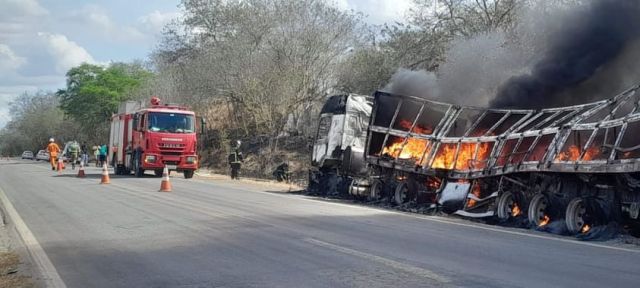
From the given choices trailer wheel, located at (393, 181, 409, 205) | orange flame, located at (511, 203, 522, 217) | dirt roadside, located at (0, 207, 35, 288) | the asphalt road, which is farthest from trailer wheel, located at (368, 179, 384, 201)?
dirt roadside, located at (0, 207, 35, 288)

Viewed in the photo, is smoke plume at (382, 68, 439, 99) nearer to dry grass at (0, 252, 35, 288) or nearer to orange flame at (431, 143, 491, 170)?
orange flame at (431, 143, 491, 170)

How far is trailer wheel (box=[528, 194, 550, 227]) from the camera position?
1248 cm

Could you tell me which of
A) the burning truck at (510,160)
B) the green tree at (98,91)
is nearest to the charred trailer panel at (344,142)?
the burning truck at (510,160)

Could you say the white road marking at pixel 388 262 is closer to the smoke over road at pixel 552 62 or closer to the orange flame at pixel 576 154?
the orange flame at pixel 576 154

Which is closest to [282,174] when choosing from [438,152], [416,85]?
[416,85]

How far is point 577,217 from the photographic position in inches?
455

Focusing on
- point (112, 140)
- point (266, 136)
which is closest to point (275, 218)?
point (112, 140)

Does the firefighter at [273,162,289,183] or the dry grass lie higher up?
the firefighter at [273,162,289,183]

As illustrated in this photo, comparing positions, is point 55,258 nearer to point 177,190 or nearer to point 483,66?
point 177,190

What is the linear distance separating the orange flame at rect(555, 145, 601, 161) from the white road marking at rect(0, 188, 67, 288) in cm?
847

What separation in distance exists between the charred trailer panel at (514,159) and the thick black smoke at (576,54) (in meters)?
1.09

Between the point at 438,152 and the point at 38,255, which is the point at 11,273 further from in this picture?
the point at 438,152

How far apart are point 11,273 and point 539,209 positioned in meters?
8.90

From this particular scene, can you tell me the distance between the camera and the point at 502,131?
15211mm
